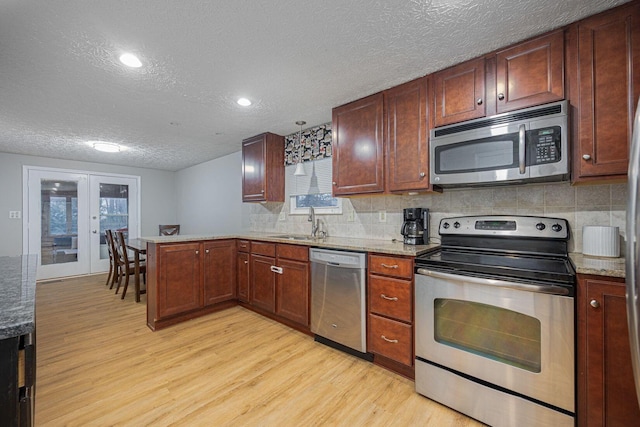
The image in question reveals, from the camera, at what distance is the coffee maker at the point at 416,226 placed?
7.57 feet

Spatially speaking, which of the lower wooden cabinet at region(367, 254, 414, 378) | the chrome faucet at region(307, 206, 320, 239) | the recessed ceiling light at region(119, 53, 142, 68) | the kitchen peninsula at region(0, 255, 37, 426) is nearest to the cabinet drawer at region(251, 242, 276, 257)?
the chrome faucet at region(307, 206, 320, 239)

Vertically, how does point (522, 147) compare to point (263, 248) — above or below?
above

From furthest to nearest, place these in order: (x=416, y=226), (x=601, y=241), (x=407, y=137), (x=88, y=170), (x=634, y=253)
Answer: (x=88, y=170), (x=416, y=226), (x=407, y=137), (x=601, y=241), (x=634, y=253)

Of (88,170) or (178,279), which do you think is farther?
(88,170)

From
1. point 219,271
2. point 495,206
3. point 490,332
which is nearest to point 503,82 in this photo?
point 495,206

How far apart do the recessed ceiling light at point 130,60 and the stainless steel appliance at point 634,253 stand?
8.53 ft

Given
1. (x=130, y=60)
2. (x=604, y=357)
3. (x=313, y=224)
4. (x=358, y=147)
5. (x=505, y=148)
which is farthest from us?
(x=313, y=224)

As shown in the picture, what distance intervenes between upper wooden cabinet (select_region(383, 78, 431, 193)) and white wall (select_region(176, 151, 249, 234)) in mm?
2822

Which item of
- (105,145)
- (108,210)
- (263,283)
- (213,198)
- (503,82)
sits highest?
(105,145)

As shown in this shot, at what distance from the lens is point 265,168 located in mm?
3600

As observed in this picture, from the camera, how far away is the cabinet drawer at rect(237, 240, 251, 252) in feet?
10.7

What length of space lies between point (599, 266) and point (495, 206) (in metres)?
0.80

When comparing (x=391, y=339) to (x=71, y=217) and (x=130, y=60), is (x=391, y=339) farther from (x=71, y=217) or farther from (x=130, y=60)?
(x=71, y=217)

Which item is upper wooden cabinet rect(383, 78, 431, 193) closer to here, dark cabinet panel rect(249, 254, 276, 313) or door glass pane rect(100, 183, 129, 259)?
dark cabinet panel rect(249, 254, 276, 313)
